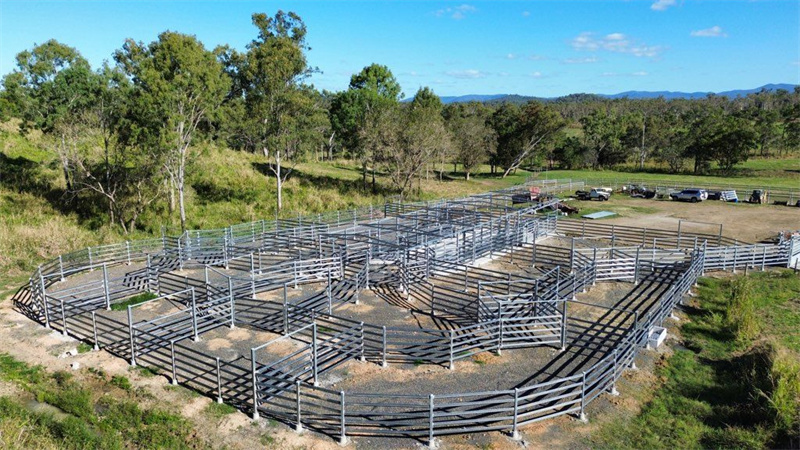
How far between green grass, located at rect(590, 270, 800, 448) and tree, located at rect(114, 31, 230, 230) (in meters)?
26.9

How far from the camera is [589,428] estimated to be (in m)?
12.0

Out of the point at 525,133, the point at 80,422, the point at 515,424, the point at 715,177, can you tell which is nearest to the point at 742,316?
the point at 515,424

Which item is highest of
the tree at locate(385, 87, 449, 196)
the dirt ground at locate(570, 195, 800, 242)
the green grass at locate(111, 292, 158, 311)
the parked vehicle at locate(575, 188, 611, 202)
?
the tree at locate(385, 87, 449, 196)

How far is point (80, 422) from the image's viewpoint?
460 inches

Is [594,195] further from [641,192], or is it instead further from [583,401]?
[583,401]

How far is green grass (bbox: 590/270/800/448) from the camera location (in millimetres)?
11734

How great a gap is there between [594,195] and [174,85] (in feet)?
126

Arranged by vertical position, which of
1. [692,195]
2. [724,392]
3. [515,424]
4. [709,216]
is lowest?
[724,392]

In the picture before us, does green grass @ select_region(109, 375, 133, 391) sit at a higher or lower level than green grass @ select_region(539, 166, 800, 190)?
lower

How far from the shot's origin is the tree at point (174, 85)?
28.6 m

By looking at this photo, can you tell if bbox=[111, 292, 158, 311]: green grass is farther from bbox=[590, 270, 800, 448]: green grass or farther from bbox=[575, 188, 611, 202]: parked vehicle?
bbox=[575, 188, 611, 202]: parked vehicle

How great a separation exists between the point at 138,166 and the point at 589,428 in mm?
28840

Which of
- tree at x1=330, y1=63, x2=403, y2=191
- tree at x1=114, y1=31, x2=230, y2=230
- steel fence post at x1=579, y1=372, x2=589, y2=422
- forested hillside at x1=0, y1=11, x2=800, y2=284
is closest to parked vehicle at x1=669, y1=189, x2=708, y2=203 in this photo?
forested hillside at x1=0, y1=11, x2=800, y2=284

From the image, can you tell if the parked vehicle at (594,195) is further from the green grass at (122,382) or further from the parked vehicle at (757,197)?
the green grass at (122,382)
